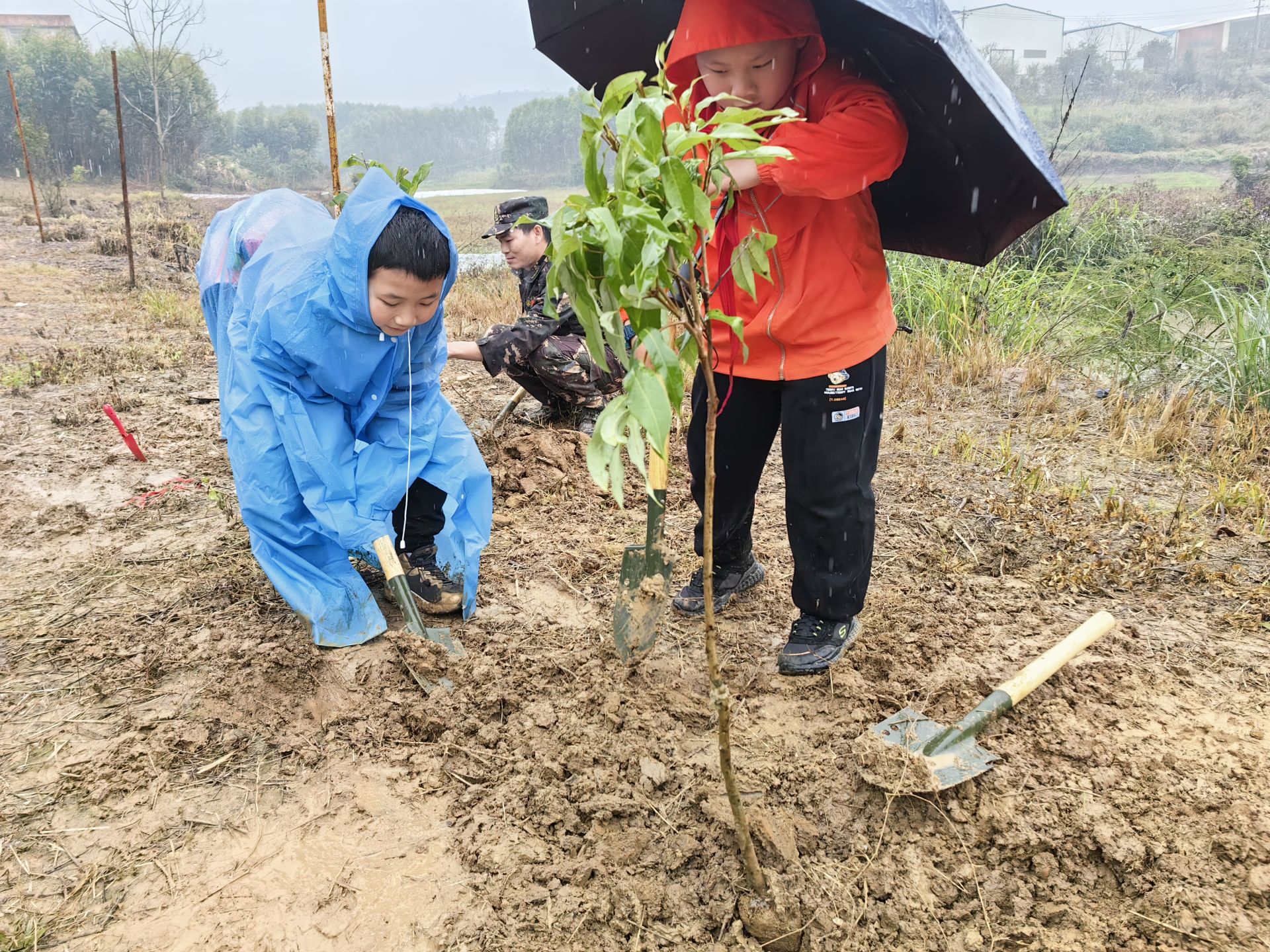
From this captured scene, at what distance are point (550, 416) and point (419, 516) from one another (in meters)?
1.80

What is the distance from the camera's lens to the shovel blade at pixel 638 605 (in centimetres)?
219

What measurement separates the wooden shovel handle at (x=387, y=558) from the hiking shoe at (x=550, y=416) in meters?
2.07

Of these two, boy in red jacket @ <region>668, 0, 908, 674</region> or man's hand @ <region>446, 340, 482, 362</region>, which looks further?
man's hand @ <region>446, 340, 482, 362</region>

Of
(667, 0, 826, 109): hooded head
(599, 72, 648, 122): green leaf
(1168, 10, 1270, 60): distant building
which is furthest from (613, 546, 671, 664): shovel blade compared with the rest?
(1168, 10, 1270, 60): distant building

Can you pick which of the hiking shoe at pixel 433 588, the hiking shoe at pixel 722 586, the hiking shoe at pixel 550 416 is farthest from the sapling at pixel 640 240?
the hiking shoe at pixel 550 416

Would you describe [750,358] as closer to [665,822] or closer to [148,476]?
[665,822]

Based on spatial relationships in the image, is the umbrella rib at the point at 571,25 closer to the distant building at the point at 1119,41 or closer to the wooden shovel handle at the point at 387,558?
the wooden shovel handle at the point at 387,558

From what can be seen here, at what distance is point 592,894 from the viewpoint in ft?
5.32

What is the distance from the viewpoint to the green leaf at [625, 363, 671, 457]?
0.99 m

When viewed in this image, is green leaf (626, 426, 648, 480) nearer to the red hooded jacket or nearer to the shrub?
the red hooded jacket

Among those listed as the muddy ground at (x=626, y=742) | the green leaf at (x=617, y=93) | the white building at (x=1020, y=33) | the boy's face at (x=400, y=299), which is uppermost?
the white building at (x=1020, y=33)

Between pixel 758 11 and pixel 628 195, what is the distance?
0.86m

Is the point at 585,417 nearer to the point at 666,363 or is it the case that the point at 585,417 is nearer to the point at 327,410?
the point at 327,410

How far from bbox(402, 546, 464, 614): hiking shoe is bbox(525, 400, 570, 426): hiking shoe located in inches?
69.4
